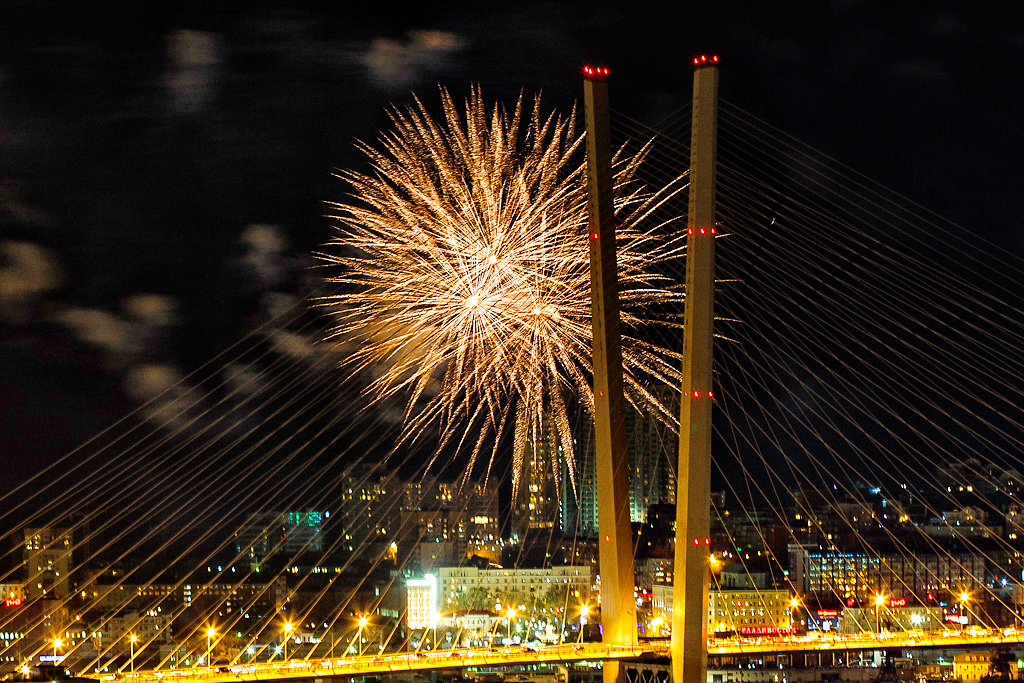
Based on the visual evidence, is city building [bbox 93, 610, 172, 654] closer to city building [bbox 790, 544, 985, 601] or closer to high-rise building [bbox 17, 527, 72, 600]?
high-rise building [bbox 17, 527, 72, 600]

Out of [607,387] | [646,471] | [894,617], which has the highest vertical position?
[646,471]

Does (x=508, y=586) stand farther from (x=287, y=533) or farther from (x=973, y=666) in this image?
(x=973, y=666)

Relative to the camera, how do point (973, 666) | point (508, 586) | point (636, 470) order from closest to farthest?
point (973, 666) → point (508, 586) → point (636, 470)

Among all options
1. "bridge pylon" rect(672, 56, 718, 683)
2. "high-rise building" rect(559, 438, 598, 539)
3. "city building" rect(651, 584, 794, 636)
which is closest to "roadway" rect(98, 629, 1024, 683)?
"bridge pylon" rect(672, 56, 718, 683)

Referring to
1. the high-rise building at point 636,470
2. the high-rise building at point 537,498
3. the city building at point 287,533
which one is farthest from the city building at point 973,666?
the city building at point 287,533

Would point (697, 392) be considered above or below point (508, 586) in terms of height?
above

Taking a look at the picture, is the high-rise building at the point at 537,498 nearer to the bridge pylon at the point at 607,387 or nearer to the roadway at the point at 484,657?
Answer: the roadway at the point at 484,657

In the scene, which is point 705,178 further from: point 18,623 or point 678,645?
point 18,623

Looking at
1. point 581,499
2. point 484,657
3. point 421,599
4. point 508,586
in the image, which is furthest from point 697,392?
point 581,499
